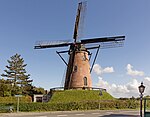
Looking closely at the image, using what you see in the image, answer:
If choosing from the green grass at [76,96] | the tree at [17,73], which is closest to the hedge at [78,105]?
the green grass at [76,96]

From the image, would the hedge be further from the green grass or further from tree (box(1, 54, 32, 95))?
tree (box(1, 54, 32, 95))

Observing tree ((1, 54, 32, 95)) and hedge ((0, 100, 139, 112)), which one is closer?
hedge ((0, 100, 139, 112))

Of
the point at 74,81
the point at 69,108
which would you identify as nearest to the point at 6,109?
the point at 69,108

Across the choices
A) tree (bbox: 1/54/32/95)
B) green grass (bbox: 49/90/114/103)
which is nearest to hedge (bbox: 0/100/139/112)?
green grass (bbox: 49/90/114/103)

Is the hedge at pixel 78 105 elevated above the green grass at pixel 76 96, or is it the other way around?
the green grass at pixel 76 96

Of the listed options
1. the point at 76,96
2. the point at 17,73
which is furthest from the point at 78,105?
the point at 17,73

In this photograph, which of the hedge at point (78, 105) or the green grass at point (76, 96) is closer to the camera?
the hedge at point (78, 105)

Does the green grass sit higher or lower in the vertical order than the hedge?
higher

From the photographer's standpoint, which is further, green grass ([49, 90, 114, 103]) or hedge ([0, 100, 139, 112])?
green grass ([49, 90, 114, 103])

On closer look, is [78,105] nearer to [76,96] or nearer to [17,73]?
[76,96]

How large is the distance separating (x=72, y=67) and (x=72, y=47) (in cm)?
360

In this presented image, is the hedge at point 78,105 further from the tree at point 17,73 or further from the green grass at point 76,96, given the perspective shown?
the tree at point 17,73

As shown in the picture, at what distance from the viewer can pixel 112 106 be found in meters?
36.5

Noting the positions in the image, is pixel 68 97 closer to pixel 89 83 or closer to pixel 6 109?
pixel 89 83
